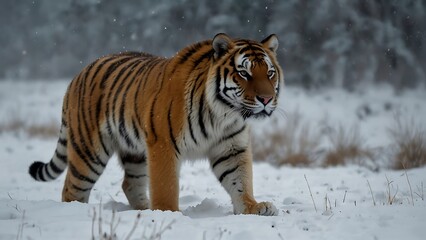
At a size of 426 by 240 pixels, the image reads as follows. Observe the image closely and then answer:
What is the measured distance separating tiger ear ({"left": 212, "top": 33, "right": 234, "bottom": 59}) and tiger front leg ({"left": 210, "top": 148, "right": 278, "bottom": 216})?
738 mm

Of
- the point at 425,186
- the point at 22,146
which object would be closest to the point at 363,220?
the point at 425,186

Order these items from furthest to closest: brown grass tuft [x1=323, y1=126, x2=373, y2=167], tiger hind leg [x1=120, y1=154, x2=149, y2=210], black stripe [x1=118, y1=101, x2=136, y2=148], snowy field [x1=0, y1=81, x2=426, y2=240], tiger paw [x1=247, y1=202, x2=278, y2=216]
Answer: brown grass tuft [x1=323, y1=126, x2=373, y2=167] < tiger hind leg [x1=120, y1=154, x2=149, y2=210] < black stripe [x1=118, y1=101, x2=136, y2=148] < tiger paw [x1=247, y1=202, x2=278, y2=216] < snowy field [x1=0, y1=81, x2=426, y2=240]

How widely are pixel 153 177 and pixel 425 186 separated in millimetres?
2841

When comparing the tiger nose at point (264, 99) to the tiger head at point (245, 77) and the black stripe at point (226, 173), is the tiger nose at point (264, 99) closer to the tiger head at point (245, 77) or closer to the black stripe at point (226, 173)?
the tiger head at point (245, 77)

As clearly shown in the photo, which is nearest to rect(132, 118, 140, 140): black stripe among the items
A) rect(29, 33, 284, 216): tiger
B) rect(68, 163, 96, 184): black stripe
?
rect(29, 33, 284, 216): tiger

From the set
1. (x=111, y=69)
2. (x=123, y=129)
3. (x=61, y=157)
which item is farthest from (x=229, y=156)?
(x=61, y=157)

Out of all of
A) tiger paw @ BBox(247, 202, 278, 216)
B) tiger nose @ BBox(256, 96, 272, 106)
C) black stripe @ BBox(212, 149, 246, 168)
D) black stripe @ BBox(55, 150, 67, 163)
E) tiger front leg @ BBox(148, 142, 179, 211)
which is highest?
tiger nose @ BBox(256, 96, 272, 106)

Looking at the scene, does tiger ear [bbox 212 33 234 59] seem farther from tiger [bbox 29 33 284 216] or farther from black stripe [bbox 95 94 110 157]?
black stripe [bbox 95 94 110 157]

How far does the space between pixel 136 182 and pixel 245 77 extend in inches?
68.5

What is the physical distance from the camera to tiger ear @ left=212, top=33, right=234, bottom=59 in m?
4.16

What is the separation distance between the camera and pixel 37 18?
90.8 feet

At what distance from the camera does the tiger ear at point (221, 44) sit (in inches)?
164

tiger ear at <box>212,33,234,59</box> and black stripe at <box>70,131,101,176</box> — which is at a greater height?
tiger ear at <box>212,33,234,59</box>

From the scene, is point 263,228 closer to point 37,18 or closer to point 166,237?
point 166,237
